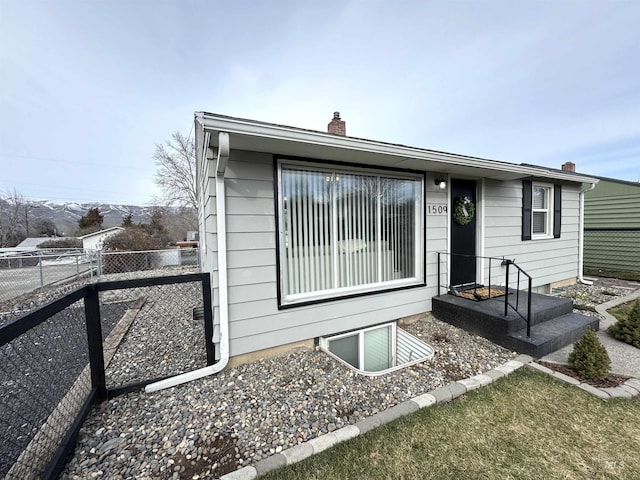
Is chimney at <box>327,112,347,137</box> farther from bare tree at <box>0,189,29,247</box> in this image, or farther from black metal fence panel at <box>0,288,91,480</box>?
bare tree at <box>0,189,29,247</box>

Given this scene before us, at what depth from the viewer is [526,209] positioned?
5.55 m

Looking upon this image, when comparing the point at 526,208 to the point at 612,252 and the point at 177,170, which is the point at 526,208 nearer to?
the point at 612,252

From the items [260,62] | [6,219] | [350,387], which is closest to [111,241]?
[260,62]

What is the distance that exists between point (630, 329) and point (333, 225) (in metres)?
4.15

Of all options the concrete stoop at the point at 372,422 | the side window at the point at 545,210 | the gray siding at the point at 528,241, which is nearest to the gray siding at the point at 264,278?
the gray siding at the point at 528,241

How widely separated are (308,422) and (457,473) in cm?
107

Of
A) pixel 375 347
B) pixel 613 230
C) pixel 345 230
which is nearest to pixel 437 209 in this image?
pixel 345 230

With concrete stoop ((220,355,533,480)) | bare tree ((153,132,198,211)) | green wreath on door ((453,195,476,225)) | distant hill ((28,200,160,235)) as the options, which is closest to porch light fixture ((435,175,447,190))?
green wreath on door ((453,195,476,225))

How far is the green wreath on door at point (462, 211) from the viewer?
4656 mm

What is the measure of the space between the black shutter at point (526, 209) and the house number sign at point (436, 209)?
2.36 meters

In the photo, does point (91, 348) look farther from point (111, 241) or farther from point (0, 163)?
point (0, 163)

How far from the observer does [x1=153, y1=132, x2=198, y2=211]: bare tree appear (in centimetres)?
2059

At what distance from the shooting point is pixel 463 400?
2.41m

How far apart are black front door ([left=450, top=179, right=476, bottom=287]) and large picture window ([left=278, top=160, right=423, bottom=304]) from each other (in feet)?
2.73
